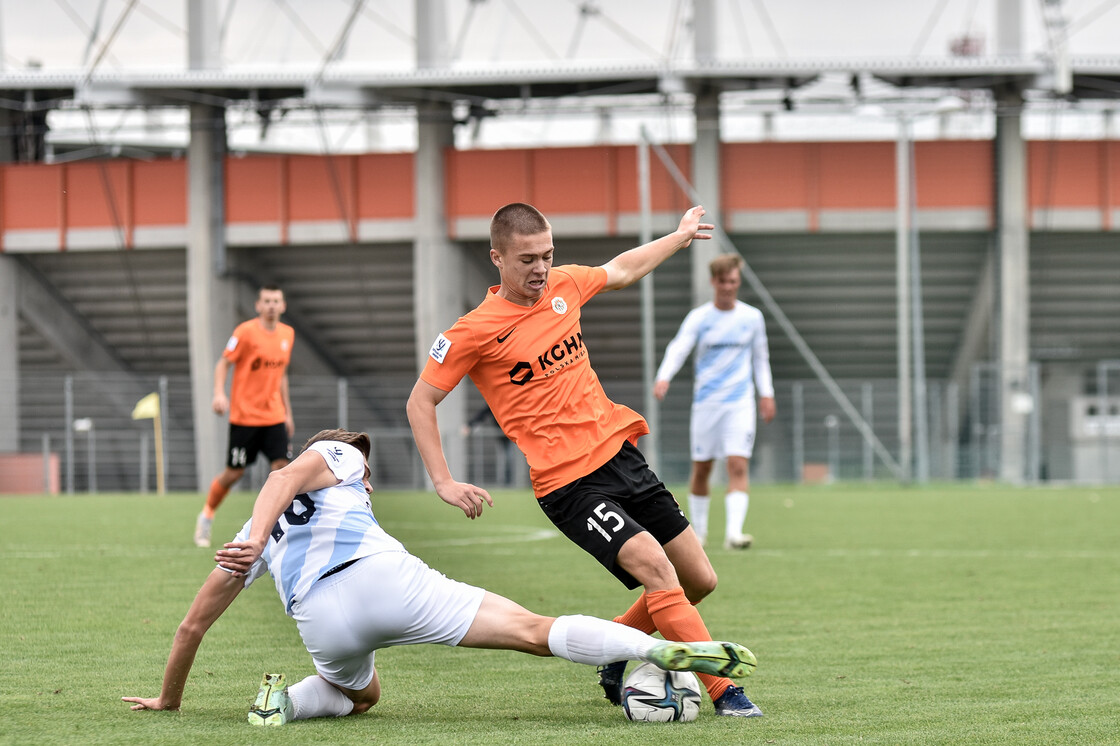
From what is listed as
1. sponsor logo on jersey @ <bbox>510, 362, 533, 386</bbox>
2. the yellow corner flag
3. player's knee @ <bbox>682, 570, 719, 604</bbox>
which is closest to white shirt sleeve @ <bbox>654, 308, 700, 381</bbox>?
player's knee @ <bbox>682, 570, 719, 604</bbox>

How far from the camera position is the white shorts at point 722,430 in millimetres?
10938

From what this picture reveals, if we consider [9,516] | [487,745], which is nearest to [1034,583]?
[487,745]

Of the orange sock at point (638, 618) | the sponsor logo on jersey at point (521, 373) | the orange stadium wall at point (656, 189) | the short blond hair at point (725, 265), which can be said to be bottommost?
the orange sock at point (638, 618)

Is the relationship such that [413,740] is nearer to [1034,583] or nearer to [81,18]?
[1034,583]

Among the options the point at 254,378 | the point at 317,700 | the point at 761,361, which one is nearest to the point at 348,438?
the point at 317,700

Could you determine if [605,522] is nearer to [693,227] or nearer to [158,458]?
[693,227]

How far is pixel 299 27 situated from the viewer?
27.5 m

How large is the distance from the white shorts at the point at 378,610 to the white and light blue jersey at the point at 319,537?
0.13 ft

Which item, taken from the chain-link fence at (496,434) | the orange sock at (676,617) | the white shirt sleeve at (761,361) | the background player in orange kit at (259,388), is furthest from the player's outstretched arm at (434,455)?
the chain-link fence at (496,434)

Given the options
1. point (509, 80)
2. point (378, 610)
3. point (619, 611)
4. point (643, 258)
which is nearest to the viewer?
point (378, 610)

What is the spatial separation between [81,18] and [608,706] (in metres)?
26.6

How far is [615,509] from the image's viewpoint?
457cm

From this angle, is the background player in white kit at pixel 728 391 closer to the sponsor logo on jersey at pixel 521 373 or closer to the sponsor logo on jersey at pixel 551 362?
the sponsor logo on jersey at pixel 551 362

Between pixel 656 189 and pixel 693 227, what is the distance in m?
22.9
